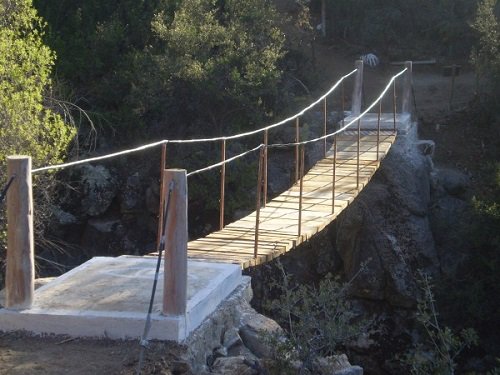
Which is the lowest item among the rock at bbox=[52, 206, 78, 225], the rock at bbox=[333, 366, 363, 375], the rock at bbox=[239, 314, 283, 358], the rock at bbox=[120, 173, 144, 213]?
the rock at bbox=[52, 206, 78, 225]

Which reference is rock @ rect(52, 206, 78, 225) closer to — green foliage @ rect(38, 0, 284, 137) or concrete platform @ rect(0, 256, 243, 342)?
green foliage @ rect(38, 0, 284, 137)

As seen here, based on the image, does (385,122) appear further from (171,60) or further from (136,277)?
(136,277)

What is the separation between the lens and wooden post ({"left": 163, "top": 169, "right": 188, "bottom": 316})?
13.5 ft

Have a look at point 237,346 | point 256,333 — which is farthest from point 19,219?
point 256,333

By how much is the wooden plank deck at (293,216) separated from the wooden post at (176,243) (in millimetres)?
1305

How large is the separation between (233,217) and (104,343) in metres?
8.53

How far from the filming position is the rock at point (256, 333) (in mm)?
5023

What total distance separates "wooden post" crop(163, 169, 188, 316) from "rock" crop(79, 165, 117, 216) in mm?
9083

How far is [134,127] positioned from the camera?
46.1 feet

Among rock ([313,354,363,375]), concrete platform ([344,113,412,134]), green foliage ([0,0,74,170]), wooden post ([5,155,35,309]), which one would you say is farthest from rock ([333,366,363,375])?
concrete platform ([344,113,412,134])

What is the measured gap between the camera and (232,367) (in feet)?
14.6

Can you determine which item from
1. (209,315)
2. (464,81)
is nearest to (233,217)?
(464,81)

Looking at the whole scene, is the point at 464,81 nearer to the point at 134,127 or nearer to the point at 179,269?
the point at 134,127

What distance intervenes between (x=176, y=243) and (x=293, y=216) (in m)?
3.31
